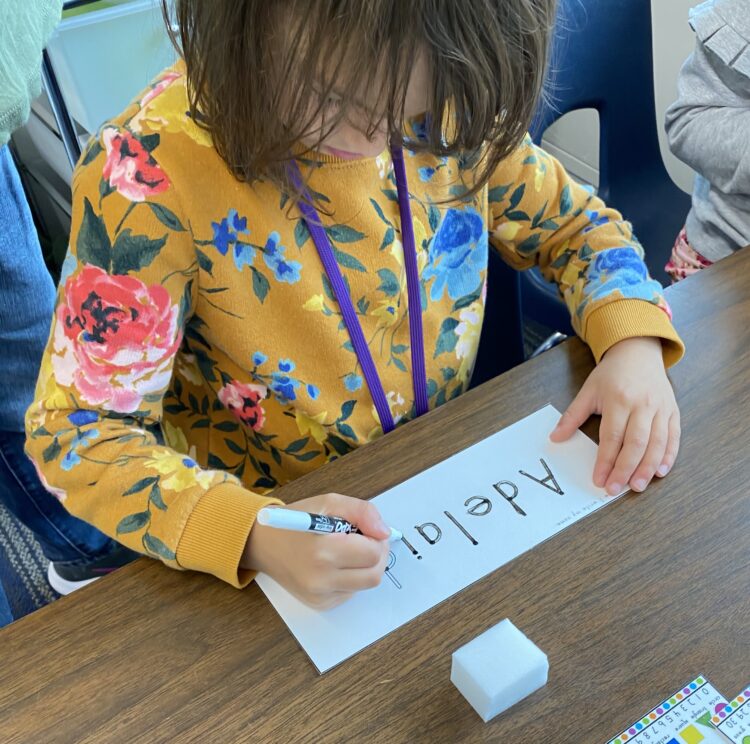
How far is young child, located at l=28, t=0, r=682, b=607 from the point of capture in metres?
0.54

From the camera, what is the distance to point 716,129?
1113 millimetres

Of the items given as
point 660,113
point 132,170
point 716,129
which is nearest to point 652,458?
point 132,170

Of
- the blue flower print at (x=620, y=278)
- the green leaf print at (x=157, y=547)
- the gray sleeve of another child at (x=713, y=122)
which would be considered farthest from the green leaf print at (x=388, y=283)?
the gray sleeve of another child at (x=713, y=122)

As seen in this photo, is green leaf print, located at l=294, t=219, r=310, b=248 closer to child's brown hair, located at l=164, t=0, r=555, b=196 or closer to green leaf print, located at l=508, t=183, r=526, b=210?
child's brown hair, located at l=164, t=0, r=555, b=196

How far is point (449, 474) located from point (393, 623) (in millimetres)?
148

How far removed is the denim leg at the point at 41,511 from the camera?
1108 mm

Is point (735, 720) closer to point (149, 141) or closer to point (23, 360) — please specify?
point (149, 141)

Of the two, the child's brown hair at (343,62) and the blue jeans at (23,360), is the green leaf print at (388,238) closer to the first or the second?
the child's brown hair at (343,62)

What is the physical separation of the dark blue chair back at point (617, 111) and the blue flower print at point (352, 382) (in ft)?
1.67

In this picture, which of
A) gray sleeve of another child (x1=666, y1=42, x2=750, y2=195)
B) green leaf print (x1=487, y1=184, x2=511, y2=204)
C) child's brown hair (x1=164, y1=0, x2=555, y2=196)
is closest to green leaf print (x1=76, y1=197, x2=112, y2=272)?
child's brown hair (x1=164, y1=0, x2=555, y2=196)

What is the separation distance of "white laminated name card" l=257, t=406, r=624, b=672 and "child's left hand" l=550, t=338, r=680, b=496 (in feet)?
0.05

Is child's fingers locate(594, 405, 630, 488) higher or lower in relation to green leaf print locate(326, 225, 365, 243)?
lower

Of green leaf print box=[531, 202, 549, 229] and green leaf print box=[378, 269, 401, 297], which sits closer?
green leaf print box=[378, 269, 401, 297]

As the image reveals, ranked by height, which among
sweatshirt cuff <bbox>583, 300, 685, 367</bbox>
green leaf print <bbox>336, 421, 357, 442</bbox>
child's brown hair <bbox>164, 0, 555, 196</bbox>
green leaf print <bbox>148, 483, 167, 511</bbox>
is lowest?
green leaf print <bbox>336, 421, 357, 442</bbox>
